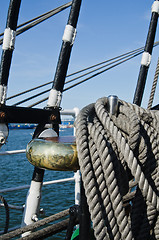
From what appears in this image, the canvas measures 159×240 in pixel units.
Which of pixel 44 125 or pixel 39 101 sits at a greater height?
pixel 39 101

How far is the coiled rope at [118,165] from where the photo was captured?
0.82m

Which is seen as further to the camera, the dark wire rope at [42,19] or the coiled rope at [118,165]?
the dark wire rope at [42,19]

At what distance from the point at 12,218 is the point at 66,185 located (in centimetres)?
530

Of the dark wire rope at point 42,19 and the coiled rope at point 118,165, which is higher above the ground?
the dark wire rope at point 42,19

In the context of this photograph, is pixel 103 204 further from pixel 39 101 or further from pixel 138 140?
pixel 39 101

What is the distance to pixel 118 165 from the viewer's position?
88 centimetres

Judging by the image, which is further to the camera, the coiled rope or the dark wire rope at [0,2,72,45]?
the dark wire rope at [0,2,72,45]

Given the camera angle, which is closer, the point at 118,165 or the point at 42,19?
the point at 118,165

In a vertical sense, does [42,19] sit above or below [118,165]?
above

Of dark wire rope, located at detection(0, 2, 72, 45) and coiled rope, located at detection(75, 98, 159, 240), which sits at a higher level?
dark wire rope, located at detection(0, 2, 72, 45)

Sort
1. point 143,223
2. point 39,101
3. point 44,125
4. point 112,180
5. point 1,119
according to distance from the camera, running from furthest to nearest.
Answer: point 39,101 → point 44,125 → point 1,119 → point 143,223 → point 112,180

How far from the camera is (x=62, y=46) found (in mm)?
2777

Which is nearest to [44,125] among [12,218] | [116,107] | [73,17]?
[73,17]

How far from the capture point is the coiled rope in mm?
824
